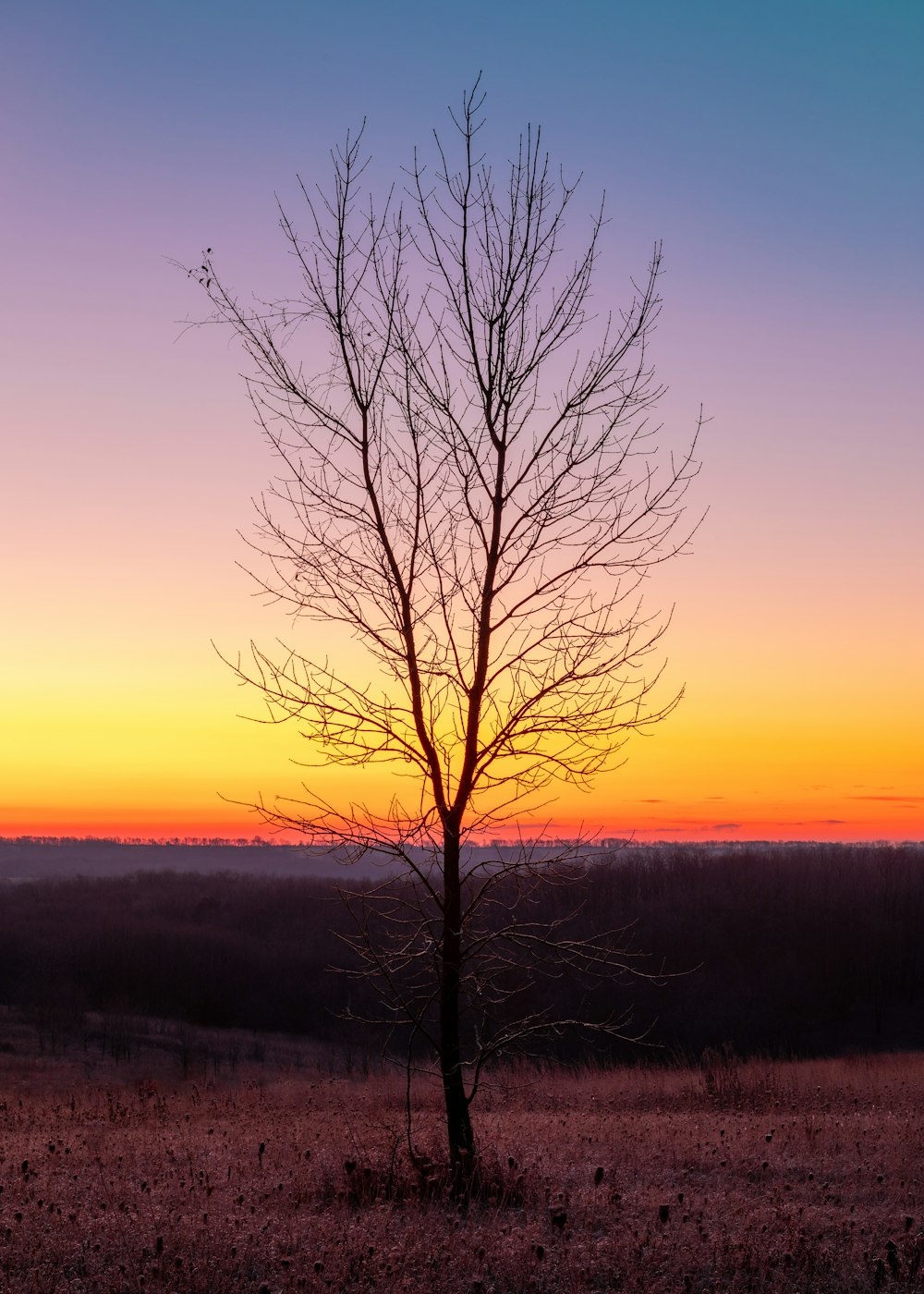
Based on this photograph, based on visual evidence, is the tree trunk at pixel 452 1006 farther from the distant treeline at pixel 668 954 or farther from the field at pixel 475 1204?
the distant treeline at pixel 668 954

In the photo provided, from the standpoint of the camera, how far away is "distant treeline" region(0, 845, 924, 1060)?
1984 inches

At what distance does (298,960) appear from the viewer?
189 feet

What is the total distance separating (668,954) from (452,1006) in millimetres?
52847

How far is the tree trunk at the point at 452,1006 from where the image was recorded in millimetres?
7723

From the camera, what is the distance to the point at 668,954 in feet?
189

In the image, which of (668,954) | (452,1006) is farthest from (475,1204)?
(668,954)

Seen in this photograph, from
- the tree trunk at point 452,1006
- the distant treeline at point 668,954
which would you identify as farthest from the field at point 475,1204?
the distant treeline at point 668,954

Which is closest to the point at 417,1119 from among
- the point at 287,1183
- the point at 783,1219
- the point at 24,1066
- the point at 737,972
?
the point at 287,1183

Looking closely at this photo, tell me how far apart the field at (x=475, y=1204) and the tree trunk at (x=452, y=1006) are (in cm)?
24

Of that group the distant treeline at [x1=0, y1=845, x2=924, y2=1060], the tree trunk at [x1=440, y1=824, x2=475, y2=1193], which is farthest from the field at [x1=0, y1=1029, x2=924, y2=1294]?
the distant treeline at [x1=0, y1=845, x2=924, y2=1060]

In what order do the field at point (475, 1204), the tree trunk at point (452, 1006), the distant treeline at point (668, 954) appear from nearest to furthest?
the field at point (475, 1204) → the tree trunk at point (452, 1006) → the distant treeline at point (668, 954)

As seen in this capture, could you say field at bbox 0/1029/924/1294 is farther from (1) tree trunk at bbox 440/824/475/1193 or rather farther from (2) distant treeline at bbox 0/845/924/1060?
(2) distant treeline at bbox 0/845/924/1060

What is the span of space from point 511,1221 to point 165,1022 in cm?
3994

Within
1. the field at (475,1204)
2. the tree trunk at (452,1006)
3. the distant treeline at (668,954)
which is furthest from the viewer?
the distant treeline at (668,954)
